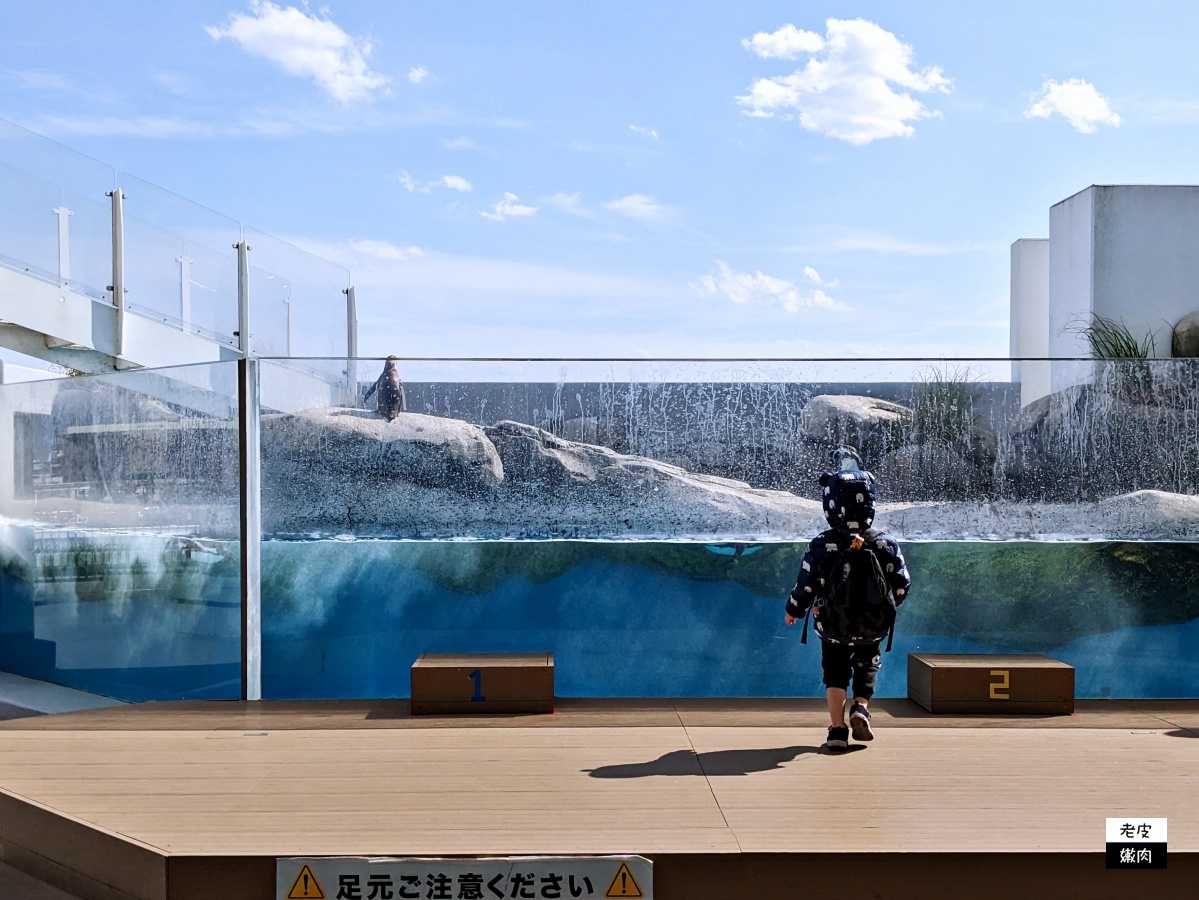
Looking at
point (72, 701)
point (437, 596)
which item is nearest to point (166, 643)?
point (72, 701)

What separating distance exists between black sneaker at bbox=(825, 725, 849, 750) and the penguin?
2.89 meters

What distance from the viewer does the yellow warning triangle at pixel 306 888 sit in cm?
311

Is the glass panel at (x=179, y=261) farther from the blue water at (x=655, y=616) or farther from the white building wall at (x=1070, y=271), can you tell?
the white building wall at (x=1070, y=271)

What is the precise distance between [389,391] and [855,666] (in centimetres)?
288

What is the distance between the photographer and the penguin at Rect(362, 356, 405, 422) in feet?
19.7

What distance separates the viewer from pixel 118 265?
8195 millimetres

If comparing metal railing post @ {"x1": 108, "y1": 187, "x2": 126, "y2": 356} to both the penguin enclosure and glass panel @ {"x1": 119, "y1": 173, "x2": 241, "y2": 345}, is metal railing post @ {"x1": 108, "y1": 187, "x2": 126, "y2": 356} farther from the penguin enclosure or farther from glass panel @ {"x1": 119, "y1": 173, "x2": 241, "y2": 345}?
the penguin enclosure

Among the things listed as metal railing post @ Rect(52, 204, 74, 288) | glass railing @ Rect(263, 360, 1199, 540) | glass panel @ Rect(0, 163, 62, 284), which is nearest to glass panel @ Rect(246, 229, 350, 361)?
metal railing post @ Rect(52, 204, 74, 288)

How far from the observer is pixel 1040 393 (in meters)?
6.23

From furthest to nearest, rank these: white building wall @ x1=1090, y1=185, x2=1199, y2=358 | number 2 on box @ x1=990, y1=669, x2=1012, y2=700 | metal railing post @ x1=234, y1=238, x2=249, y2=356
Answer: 1. white building wall @ x1=1090, y1=185, x2=1199, y2=358
2. metal railing post @ x1=234, y1=238, x2=249, y2=356
3. number 2 on box @ x1=990, y1=669, x2=1012, y2=700

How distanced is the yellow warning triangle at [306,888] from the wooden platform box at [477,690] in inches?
83.6

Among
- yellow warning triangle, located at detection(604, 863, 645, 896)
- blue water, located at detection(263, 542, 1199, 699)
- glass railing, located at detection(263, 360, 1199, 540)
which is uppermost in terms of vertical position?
glass railing, located at detection(263, 360, 1199, 540)

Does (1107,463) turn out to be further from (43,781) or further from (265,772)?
(43,781)

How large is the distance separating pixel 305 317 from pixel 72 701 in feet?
15.9
